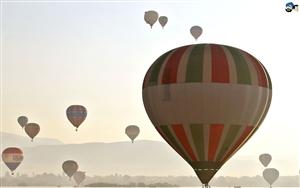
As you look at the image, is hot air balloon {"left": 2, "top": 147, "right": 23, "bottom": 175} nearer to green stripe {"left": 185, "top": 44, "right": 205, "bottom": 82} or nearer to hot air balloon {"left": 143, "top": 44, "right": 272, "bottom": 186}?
hot air balloon {"left": 143, "top": 44, "right": 272, "bottom": 186}

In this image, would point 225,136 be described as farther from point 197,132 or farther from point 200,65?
point 200,65

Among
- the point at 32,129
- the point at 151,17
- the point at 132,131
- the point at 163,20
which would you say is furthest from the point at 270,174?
the point at 151,17

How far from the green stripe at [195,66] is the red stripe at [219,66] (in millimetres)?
546

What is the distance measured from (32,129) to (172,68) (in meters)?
33.0

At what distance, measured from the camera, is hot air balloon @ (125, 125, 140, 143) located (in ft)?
183

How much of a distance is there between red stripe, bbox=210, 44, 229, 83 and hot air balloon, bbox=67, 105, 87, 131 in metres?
24.1

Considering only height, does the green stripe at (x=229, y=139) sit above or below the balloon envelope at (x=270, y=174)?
above

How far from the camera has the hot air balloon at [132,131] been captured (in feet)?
183

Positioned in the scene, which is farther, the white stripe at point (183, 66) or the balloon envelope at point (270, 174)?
the balloon envelope at point (270, 174)

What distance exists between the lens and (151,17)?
151ft

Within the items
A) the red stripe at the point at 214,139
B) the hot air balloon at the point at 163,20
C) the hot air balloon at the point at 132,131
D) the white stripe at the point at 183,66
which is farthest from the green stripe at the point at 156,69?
the hot air balloon at the point at 132,131

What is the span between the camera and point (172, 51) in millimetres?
28562

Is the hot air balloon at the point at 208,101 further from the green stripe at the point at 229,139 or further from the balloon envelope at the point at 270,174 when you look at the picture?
the balloon envelope at the point at 270,174

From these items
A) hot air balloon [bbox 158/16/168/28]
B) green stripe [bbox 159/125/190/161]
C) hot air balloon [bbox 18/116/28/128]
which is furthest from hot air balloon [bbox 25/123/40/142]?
green stripe [bbox 159/125/190/161]
